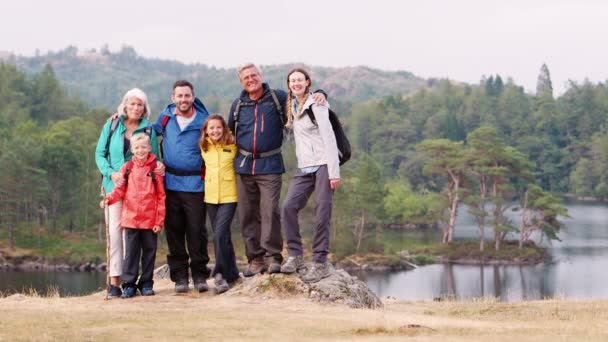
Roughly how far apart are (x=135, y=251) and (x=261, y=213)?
1.38 meters

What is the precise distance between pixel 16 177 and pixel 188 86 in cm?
4308

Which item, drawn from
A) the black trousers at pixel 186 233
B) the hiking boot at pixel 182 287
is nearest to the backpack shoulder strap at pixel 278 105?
the black trousers at pixel 186 233

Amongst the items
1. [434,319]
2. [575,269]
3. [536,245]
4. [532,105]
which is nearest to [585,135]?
[532,105]

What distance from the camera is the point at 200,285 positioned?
9.74 metres

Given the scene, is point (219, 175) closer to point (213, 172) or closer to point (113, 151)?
point (213, 172)

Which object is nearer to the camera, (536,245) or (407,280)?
(407,280)

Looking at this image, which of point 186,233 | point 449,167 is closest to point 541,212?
point 449,167

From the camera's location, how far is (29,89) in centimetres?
9325

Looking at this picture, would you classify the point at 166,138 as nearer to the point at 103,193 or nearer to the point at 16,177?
the point at 103,193

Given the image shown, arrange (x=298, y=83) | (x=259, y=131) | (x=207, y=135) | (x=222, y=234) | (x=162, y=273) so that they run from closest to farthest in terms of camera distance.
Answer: (x=298, y=83) → (x=259, y=131) → (x=207, y=135) → (x=222, y=234) → (x=162, y=273)

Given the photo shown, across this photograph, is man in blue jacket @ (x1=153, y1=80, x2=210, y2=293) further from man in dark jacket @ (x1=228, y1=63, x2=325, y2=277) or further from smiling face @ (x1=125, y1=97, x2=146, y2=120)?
man in dark jacket @ (x1=228, y1=63, x2=325, y2=277)

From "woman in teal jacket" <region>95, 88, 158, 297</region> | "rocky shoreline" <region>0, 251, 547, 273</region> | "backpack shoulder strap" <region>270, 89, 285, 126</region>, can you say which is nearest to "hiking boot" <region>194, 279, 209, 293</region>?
"woman in teal jacket" <region>95, 88, 158, 297</region>

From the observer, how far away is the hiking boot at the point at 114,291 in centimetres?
950

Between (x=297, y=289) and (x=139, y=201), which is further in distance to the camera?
(x=297, y=289)
